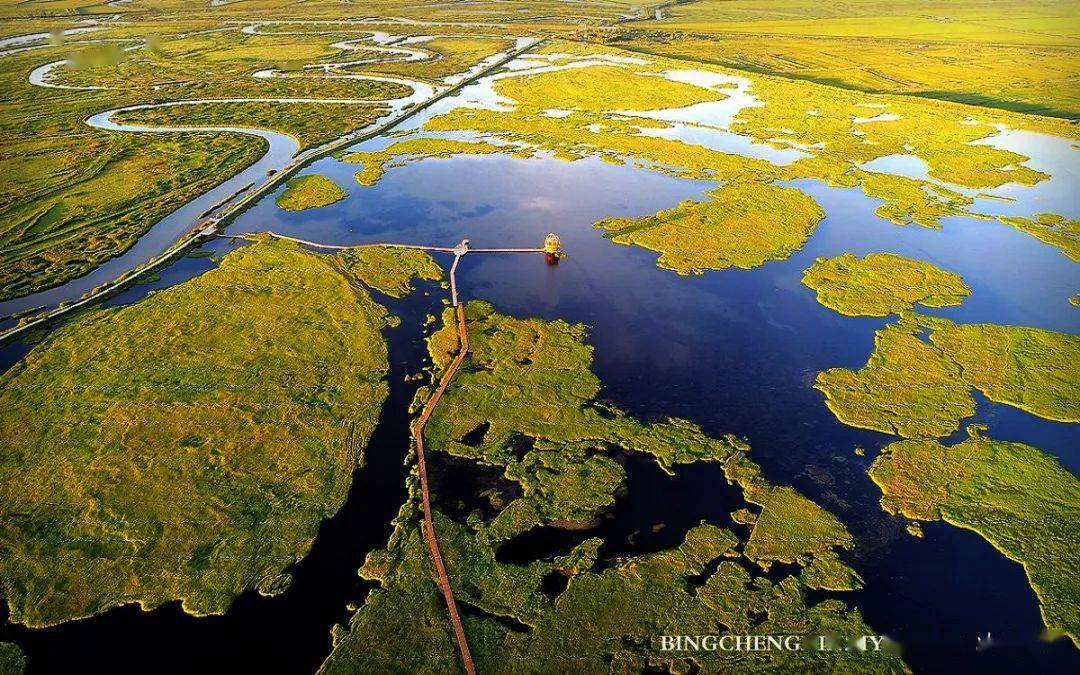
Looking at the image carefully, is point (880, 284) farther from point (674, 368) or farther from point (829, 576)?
point (829, 576)

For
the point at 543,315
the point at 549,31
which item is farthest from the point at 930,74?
the point at 543,315

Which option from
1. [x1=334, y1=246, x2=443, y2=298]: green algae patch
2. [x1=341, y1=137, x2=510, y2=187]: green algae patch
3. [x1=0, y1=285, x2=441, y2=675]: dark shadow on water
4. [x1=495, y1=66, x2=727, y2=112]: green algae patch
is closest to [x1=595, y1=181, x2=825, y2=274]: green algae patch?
[x1=334, y1=246, x2=443, y2=298]: green algae patch

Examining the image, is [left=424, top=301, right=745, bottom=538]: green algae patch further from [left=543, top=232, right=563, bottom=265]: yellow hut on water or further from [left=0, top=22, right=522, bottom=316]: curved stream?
[left=0, top=22, right=522, bottom=316]: curved stream

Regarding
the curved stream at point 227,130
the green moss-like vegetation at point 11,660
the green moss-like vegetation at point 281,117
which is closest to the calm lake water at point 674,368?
the green moss-like vegetation at point 11,660

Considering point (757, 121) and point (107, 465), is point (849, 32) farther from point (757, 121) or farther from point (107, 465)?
point (107, 465)

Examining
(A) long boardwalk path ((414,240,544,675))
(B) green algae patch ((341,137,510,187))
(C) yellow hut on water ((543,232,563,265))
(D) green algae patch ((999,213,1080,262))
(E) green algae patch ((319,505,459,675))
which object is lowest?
(E) green algae patch ((319,505,459,675))

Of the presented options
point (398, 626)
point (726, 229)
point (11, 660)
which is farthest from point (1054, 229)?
point (11, 660)

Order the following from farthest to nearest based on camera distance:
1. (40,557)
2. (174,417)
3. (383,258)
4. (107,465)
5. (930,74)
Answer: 1. (930,74)
2. (383,258)
3. (174,417)
4. (107,465)
5. (40,557)
